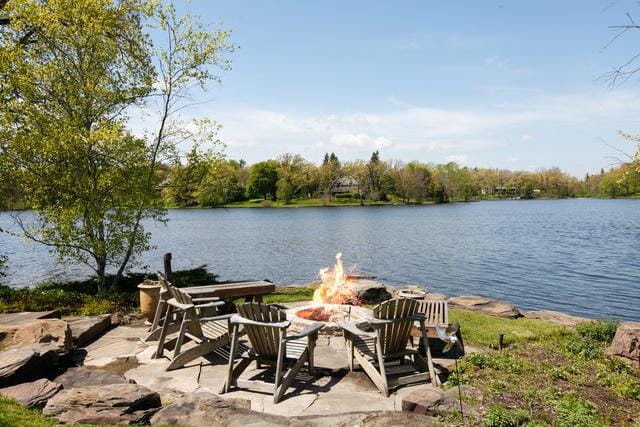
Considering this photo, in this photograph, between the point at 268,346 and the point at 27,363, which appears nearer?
the point at 27,363

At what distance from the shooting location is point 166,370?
6.73 meters

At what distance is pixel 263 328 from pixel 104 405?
6.78 feet

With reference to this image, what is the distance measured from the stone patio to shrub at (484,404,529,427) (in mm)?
1145

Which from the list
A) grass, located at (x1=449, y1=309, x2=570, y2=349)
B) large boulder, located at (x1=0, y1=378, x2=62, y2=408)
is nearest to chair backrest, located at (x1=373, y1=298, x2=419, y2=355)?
grass, located at (x1=449, y1=309, x2=570, y2=349)

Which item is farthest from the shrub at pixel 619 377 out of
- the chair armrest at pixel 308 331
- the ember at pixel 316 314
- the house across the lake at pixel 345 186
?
the house across the lake at pixel 345 186

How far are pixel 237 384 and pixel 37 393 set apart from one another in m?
2.38

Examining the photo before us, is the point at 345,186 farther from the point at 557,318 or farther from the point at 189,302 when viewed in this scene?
the point at 189,302

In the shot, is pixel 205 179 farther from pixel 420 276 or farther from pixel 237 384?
pixel 420 276

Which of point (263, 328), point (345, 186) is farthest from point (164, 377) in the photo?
point (345, 186)

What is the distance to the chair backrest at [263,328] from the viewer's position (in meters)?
6.09

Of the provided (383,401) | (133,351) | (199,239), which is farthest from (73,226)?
(199,239)

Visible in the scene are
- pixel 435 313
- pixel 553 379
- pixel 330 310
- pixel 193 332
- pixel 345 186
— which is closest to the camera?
pixel 553 379

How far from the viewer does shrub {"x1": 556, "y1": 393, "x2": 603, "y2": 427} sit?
4.62 metres

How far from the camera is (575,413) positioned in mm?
4773
